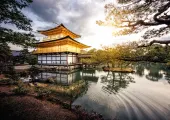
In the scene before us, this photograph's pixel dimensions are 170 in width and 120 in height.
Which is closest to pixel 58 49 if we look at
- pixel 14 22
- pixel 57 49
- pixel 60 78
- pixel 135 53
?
pixel 57 49

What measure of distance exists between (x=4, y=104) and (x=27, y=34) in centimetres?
354

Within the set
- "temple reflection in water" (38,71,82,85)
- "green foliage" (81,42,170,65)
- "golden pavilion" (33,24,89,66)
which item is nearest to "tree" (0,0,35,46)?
"green foliage" (81,42,170,65)

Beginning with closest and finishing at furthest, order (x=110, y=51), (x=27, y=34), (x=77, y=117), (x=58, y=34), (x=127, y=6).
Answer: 1. (x=127, y=6)
2. (x=110, y=51)
3. (x=77, y=117)
4. (x=27, y=34)
5. (x=58, y=34)

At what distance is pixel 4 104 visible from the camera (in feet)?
16.6

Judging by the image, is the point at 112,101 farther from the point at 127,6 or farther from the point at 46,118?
the point at 127,6

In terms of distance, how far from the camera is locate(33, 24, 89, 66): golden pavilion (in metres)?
21.5

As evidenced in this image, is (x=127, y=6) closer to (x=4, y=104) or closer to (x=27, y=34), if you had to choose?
(x=27, y=34)

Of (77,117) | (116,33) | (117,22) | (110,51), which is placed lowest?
(77,117)

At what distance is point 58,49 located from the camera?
73.2 feet

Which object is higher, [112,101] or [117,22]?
[117,22]

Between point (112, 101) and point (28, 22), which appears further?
point (112, 101)

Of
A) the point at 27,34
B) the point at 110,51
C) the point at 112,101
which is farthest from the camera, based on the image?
the point at 112,101

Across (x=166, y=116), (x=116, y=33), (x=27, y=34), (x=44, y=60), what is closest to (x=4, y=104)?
(x=27, y=34)

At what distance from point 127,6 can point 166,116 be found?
625 cm
